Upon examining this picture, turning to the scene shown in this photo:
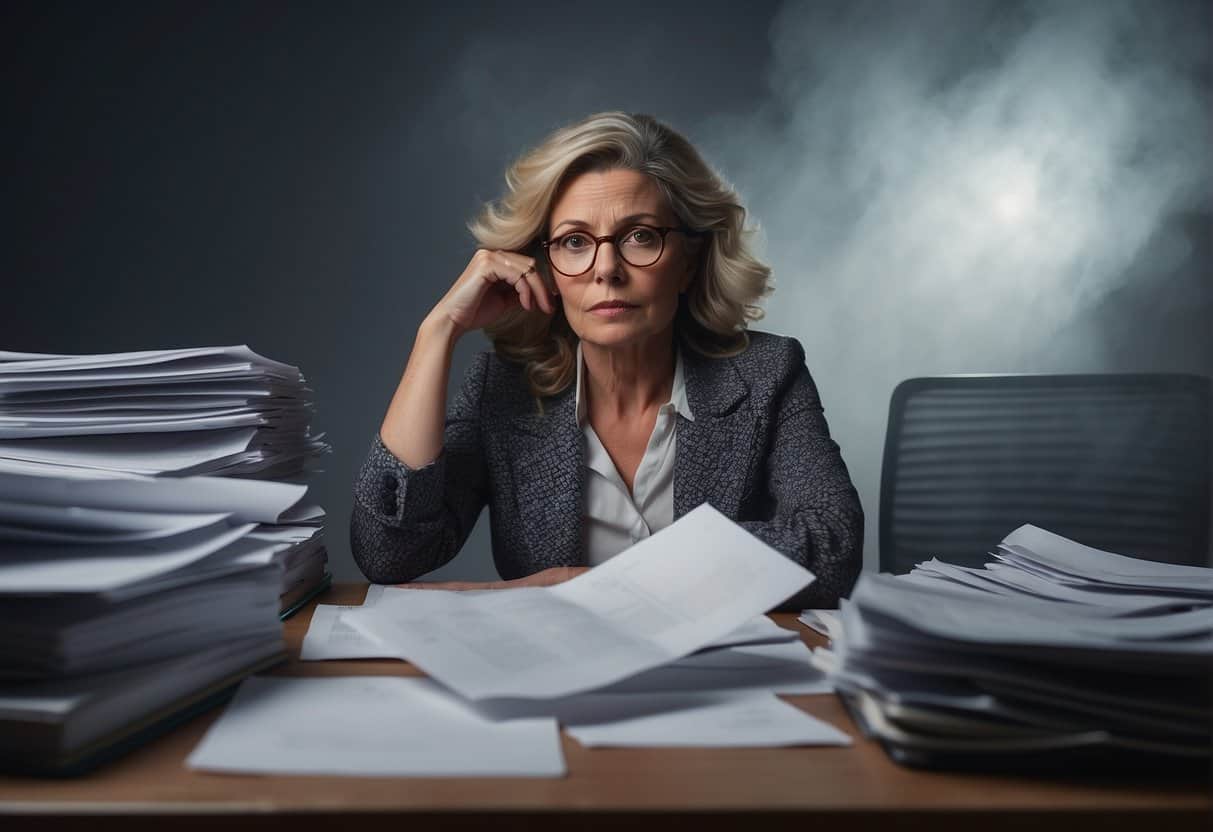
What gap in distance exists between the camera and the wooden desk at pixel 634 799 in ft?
1.44

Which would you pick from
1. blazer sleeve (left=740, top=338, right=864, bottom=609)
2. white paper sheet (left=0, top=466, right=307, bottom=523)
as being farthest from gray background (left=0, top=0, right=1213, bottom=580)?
white paper sheet (left=0, top=466, right=307, bottom=523)

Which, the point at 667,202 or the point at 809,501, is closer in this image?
the point at 809,501

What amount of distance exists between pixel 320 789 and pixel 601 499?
3.69 feet

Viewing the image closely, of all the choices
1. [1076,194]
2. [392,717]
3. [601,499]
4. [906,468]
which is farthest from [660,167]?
[1076,194]

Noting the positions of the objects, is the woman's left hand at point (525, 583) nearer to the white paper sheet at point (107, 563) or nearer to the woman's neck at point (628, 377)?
the white paper sheet at point (107, 563)

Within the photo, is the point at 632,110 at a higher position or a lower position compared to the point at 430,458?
higher

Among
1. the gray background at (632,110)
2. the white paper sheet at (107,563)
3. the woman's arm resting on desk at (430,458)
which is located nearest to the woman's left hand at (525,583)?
the woman's arm resting on desk at (430,458)

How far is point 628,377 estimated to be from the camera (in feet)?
5.43

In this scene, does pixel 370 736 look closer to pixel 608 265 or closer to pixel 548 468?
pixel 548 468

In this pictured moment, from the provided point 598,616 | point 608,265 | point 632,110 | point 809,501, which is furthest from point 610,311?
point 632,110

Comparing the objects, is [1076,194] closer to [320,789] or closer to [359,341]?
[359,341]

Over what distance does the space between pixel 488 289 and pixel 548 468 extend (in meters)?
0.31

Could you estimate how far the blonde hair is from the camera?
160 centimetres

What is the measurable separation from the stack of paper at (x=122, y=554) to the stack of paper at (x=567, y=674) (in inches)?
2.1
